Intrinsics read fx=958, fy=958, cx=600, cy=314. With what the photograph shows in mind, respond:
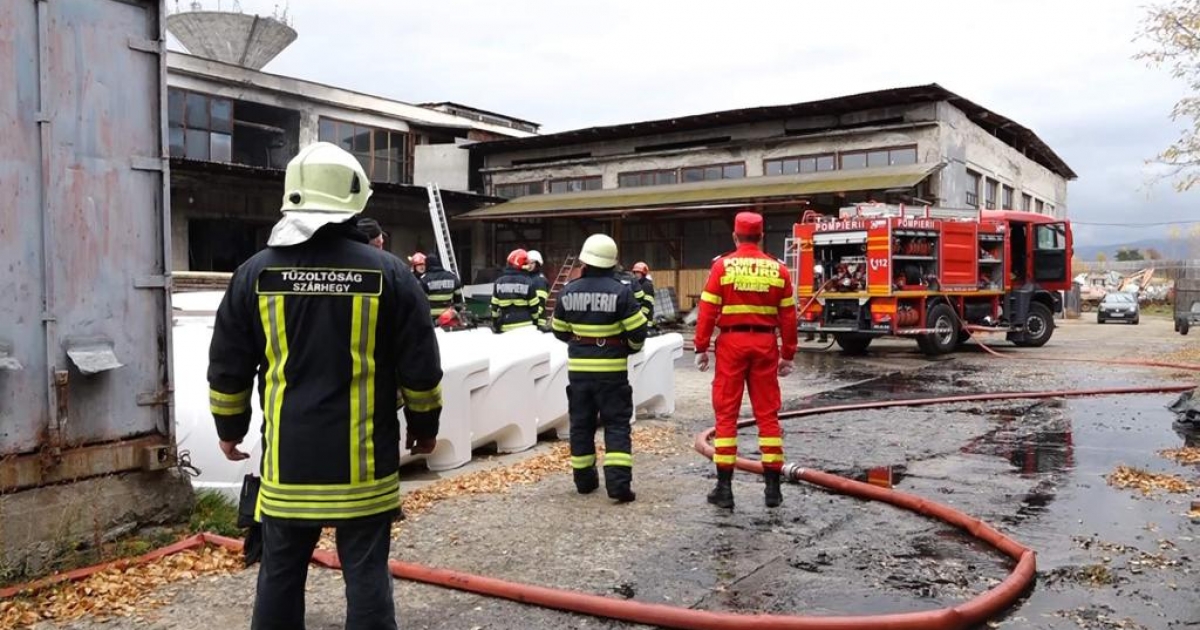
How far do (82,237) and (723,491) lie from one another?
3.69 m

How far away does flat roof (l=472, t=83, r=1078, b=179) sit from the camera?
24.7 m

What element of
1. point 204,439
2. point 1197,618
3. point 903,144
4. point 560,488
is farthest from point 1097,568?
point 903,144

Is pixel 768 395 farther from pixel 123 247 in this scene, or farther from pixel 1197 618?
pixel 123 247

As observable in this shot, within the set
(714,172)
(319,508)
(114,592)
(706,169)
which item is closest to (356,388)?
(319,508)

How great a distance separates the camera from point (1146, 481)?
6309 mm

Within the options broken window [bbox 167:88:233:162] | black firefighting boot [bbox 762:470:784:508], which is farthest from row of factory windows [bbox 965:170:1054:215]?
black firefighting boot [bbox 762:470:784:508]

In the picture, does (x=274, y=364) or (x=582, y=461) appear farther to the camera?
(x=582, y=461)

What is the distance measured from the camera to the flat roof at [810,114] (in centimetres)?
2473

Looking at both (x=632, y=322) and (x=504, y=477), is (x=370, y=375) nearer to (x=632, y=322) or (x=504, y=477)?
(x=632, y=322)

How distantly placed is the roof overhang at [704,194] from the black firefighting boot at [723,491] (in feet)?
56.7

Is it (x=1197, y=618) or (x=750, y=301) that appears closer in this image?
(x=1197, y=618)

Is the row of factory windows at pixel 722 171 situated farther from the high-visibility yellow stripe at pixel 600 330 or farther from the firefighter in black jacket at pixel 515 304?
the high-visibility yellow stripe at pixel 600 330

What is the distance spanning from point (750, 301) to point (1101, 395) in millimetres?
7163

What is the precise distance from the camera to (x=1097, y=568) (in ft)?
14.5
